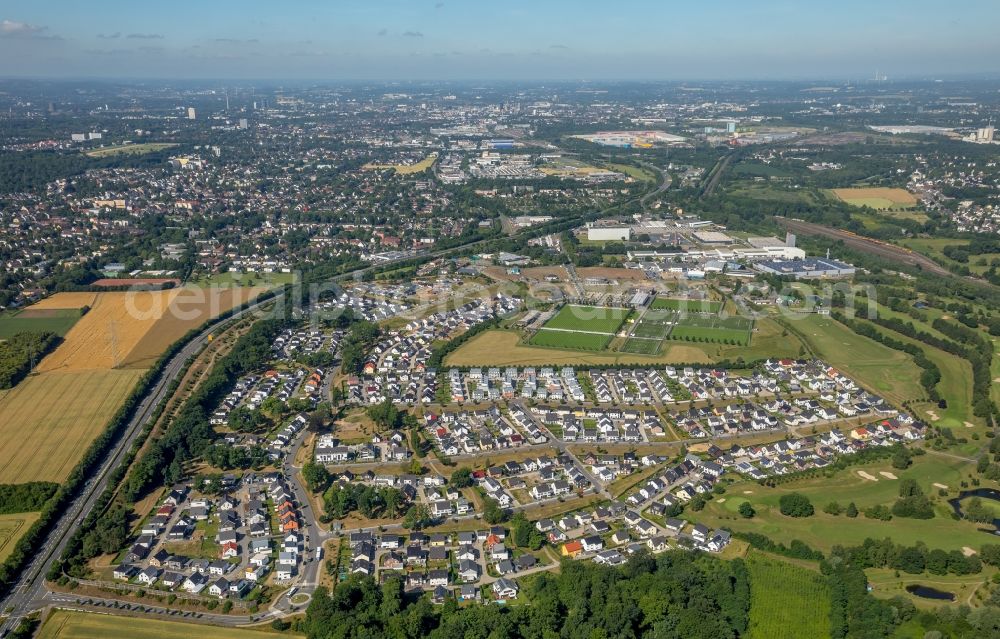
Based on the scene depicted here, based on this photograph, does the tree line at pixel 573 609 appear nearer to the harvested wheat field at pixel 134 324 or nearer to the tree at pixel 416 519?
the tree at pixel 416 519

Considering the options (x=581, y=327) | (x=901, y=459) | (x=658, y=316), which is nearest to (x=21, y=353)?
(x=581, y=327)

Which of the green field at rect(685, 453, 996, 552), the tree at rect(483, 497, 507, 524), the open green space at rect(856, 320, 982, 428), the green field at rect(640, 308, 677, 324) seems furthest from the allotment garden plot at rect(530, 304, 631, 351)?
the tree at rect(483, 497, 507, 524)

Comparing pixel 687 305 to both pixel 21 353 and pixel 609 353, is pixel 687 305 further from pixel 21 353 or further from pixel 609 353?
pixel 21 353

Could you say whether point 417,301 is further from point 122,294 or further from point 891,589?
point 891,589

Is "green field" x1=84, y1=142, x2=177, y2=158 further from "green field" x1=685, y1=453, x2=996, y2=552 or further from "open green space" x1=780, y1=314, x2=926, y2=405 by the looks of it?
"green field" x1=685, y1=453, x2=996, y2=552

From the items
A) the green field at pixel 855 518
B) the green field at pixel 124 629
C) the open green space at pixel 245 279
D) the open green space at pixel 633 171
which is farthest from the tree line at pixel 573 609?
the open green space at pixel 633 171
